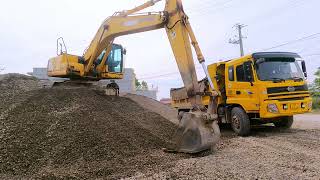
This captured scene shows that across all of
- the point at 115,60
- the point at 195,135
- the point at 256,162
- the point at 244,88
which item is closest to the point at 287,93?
the point at 244,88

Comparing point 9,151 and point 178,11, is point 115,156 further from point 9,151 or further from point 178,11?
point 178,11

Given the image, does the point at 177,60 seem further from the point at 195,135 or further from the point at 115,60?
the point at 115,60

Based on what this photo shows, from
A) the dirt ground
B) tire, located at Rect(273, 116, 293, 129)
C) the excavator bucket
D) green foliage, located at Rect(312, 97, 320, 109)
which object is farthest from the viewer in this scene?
green foliage, located at Rect(312, 97, 320, 109)

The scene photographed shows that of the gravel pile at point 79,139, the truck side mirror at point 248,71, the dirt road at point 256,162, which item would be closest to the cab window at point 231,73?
the truck side mirror at point 248,71

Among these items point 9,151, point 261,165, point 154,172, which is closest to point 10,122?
point 9,151

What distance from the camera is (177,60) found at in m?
7.59

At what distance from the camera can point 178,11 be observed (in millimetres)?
7633

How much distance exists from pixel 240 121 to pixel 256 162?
11.4 ft

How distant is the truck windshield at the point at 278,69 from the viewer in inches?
348

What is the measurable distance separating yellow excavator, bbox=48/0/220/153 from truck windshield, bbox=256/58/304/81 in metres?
1.59

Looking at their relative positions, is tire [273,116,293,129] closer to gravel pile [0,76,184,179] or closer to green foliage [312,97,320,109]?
gravel pile [0,76,184,179]

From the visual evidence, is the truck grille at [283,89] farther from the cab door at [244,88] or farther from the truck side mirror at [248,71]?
the truck side mirror at [248,71]

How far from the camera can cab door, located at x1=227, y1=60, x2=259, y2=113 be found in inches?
349

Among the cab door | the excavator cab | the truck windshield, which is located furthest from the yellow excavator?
the truck windshield
